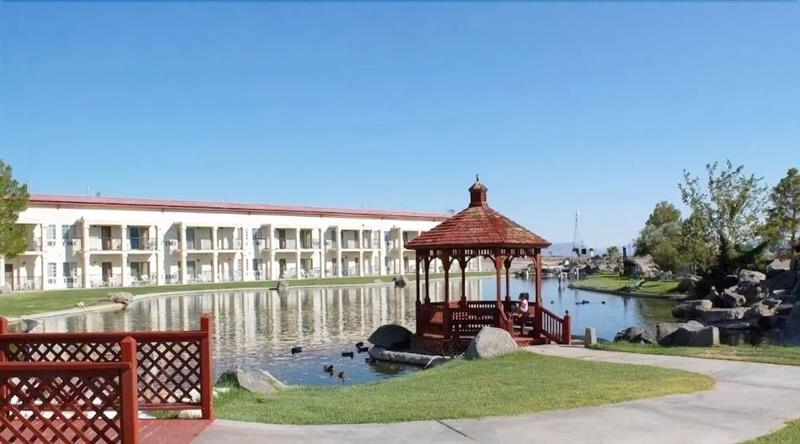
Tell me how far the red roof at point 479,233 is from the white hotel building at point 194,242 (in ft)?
145

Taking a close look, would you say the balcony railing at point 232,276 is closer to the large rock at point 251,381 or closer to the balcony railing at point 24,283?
the balcony railing at point 24,283

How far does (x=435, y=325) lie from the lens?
21.6 meters

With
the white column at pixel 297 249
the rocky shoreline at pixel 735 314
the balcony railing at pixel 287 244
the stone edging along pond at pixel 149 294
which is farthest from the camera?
the white column at pixel 297 249

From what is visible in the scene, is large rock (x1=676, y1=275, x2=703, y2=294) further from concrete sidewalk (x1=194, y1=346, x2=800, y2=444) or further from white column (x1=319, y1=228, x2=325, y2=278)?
white column (x1=319, y1=228, x2=325, y2=278)

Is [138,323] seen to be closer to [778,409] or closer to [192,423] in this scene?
[192,423]

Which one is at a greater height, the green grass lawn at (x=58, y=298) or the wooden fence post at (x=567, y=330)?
the wooden fence post at (x=567, y=330)

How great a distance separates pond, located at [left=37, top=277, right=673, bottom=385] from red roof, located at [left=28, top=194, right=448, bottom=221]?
17.1m

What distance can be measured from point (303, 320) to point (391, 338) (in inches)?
473

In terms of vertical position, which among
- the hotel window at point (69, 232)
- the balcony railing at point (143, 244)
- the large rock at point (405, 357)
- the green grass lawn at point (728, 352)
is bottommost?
the large rock at point (405, 357)

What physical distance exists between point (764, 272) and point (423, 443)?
4172 cm

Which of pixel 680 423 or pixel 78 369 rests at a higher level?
pixel 78 369

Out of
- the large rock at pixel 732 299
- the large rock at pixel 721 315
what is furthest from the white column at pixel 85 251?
the large rock at pixel 732 299

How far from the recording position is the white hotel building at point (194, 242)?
60938mm

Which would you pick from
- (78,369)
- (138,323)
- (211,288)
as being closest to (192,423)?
(78,369)
